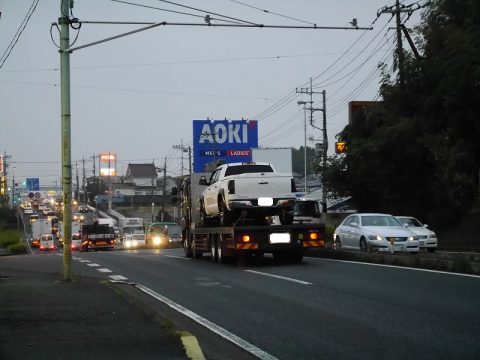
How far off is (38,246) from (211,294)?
65.2m

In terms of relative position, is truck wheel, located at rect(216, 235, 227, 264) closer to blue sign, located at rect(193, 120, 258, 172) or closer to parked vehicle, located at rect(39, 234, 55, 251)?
blue sign, located at rect(193, 120, 258, 172)

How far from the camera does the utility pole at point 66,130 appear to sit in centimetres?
1389

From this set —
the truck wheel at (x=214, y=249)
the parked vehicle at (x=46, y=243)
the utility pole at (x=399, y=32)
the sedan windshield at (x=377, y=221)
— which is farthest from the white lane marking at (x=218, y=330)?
the parked vehicle at (x=46, y=243)

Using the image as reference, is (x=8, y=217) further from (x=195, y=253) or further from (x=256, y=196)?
(x=256, y=196)

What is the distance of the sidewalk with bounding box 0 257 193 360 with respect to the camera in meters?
6.93

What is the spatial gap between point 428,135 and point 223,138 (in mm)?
16174

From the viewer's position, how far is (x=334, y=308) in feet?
33.8

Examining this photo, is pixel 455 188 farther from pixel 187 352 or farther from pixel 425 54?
pixel 187 352

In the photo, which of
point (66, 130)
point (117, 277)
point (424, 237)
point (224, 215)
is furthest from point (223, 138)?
point (66, 130)

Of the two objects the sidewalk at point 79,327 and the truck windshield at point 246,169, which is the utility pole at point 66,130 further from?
the truck windshield at point 246,169

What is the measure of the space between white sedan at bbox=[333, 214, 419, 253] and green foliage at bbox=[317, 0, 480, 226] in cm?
688

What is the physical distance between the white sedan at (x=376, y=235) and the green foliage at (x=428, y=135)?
271 inches

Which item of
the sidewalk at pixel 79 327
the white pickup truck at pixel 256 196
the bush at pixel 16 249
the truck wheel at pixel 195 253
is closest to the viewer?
the sidewalk at pixel 79 327

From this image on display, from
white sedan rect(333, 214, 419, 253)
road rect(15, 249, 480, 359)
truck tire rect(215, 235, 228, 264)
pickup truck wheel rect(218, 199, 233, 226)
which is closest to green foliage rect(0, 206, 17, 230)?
white sedan rect(333, 214, 419, 253)
